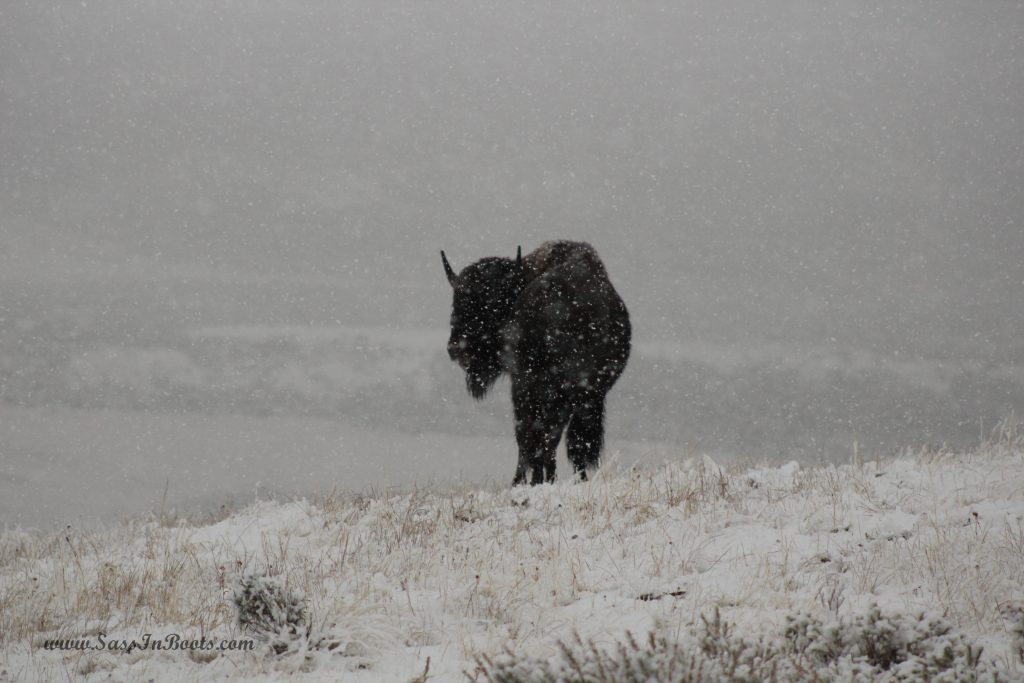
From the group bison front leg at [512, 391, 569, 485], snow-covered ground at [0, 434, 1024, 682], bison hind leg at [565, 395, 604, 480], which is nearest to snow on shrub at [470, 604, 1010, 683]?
snow-covered ground at [0, 434, 1024, 682]

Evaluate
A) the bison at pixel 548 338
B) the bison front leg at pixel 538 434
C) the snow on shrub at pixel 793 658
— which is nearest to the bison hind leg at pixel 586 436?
the bison at pixel 548 338

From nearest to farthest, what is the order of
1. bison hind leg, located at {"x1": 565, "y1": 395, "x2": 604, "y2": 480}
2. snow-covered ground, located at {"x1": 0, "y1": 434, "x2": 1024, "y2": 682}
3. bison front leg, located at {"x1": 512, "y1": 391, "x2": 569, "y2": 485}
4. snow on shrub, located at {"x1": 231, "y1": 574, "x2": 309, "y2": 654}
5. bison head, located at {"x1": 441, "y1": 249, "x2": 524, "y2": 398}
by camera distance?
1. snow-covered ground, located at {"x1": 0, "y1": 434, "x2": 1024, "y2": 682}
2. snow on shrub, located at {"x1": 231, "y1": 574, "x2": 309, "y2": 654}
3. bison front leg, located at {"x1": 512, "y1": 391, "x2": 569, "y2": 485}
4. bison hind leg, located at {"x1": 565, "y1": 395, "x2": 604, "y2": 480}
5. bison head, located at {"x1": 441, "y1": 249, "x2": 524, "y2": 398}

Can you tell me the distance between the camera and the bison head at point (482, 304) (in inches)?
400

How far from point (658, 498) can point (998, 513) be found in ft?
8.30

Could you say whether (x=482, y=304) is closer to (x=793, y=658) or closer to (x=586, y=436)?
(x=586, y=436)

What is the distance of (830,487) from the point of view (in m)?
6.44

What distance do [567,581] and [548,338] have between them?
512 cm

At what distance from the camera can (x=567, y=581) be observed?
438 centimetres

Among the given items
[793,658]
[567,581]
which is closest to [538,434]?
[567,581]
